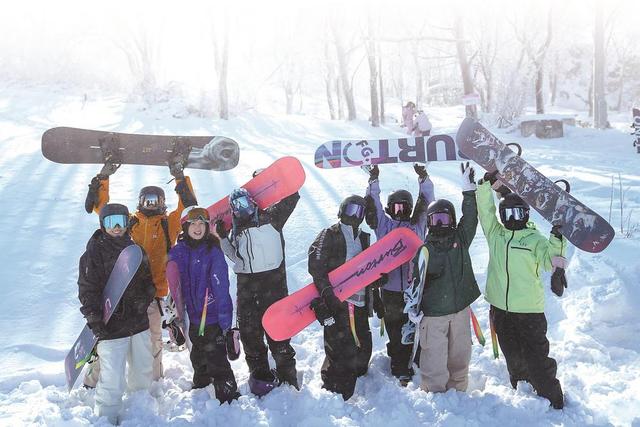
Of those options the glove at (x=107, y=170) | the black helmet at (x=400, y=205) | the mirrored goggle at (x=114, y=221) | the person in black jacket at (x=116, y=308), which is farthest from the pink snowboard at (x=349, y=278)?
the glove at (x=107, y=170)

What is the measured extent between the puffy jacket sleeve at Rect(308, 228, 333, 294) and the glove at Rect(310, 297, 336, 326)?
0.10 meters

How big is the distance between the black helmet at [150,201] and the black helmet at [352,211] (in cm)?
158

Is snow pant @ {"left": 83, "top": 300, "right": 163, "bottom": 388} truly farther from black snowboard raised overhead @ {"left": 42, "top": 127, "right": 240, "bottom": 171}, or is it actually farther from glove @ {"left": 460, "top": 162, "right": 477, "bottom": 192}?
glove @ {"left": 460, "top": 162, "right": 477, "bottom": 192}

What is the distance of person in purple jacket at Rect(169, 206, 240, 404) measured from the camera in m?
3.75

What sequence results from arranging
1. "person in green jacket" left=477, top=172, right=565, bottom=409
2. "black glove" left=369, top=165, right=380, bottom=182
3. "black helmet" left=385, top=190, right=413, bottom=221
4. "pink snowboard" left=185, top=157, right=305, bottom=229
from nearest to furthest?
"person in green jacket" left=477, top=172, right=565, bottom=409 → "black helmet" left=385, top=190, right=413, bottom=221 → "pink snowboard" left=185, top=157, right=305, bottom=229 → "black glove" left=369, top=165, right=380, bottom=182

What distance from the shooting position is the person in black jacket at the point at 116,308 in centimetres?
351

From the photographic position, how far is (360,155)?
5035 millimetres

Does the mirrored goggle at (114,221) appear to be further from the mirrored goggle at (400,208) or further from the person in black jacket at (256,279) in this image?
the mirrored goggle at (400,208)

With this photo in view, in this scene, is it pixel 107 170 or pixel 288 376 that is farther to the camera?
pixel 107 170

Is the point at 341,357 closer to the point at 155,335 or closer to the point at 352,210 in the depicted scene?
the point at 352,210

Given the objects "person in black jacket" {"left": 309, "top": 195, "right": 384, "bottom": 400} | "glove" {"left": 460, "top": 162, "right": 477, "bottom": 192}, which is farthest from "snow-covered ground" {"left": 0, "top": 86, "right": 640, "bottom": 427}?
"glove" {"left": 460, "top": 162, "right": 477, "bottom": 192}

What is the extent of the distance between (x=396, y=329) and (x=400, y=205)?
1094mm

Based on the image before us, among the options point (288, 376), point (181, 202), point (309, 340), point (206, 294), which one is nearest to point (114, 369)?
point (206, 294)

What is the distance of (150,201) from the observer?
4117mm
